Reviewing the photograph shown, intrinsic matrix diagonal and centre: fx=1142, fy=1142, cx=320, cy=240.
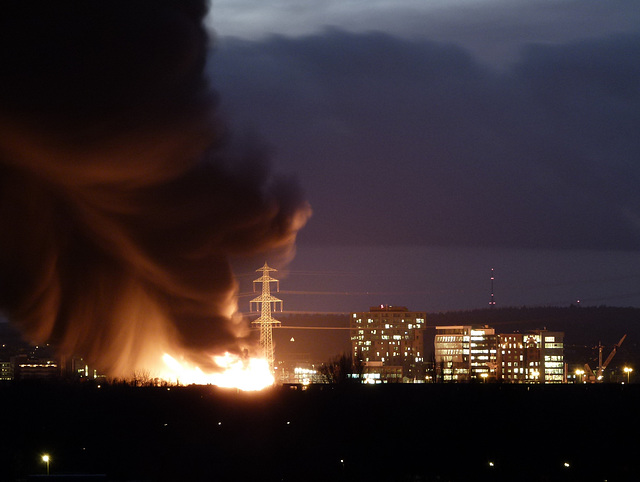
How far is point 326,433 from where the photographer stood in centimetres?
5684

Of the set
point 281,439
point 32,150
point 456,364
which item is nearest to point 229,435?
point 281,439

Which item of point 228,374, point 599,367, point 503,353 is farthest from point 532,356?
point 228,374

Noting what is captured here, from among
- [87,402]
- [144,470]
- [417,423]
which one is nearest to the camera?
[144,470]

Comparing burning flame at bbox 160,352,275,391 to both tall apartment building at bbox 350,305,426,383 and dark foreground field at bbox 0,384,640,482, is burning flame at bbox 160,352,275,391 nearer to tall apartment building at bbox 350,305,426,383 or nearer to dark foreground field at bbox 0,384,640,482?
dark foreground field at bbox 0,384,640,482

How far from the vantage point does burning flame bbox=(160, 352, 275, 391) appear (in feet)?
222

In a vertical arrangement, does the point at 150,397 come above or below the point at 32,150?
below

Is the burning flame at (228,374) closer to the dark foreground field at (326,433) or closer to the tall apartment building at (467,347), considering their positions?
the dark foreground field at (326,433)

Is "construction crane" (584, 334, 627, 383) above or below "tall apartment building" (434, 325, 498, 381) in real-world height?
below

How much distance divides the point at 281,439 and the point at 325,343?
118306 mm

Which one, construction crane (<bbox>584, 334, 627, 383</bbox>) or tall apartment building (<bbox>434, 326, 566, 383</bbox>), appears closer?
construction crane (<bbox>584, 334, 627, 383</bbox>)

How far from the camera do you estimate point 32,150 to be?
218ft

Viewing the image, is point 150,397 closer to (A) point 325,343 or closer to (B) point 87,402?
(B) point 87,402

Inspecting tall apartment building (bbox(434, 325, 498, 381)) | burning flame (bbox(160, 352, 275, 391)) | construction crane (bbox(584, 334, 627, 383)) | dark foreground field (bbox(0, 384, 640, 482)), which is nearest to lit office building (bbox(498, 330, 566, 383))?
tall apartment building (bbox(434, 325, 498, 381))

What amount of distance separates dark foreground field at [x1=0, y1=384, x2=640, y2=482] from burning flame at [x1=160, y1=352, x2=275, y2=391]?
2.25 metres
